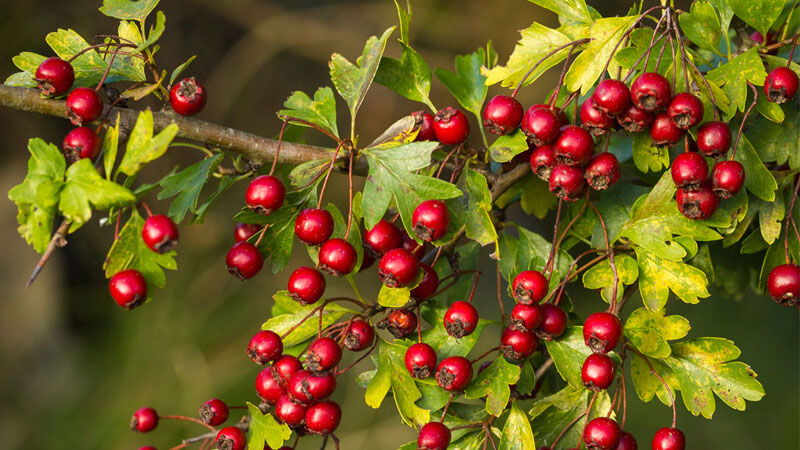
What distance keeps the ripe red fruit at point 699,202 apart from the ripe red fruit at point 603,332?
0.47ft

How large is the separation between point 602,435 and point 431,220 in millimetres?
297

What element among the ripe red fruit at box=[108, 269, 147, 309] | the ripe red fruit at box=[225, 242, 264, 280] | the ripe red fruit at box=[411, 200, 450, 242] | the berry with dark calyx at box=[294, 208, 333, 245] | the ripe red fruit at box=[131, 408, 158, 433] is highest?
the ripe red fruit at box=[411, 200, 450, 242]

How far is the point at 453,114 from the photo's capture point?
0.77 meters

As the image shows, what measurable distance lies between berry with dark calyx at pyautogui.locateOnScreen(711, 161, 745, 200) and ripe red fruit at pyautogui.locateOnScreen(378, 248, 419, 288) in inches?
13.2

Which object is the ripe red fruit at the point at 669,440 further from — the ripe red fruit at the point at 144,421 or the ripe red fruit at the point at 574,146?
the ripe red fruit at the point at 144,421

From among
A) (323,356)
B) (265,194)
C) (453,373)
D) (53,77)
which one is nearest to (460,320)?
(453,373)

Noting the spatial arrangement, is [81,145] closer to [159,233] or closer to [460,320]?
[159,233]

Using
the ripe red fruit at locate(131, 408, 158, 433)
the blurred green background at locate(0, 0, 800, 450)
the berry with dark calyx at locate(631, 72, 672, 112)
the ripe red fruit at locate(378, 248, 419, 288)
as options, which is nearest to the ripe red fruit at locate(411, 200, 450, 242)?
the ripe red fruit at locate(378, 248, 419, 288)

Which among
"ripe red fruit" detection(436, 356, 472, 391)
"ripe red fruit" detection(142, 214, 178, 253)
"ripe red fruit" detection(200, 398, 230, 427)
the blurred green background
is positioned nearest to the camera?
"ripe red fruit" detection(142, 214, 178, 253)

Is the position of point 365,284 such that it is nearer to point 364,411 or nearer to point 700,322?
point 364,411

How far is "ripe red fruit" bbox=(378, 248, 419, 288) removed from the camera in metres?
0.70

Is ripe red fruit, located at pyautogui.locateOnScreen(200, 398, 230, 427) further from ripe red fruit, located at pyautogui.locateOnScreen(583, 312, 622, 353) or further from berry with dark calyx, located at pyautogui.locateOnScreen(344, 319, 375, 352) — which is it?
ripe red fruit, located at pyautogui.locateOnScreen(583, 312, 622, 353)

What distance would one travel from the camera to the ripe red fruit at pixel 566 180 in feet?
2.38

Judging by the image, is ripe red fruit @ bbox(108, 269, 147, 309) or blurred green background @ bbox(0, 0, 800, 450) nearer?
ripe red fruit @ bbox(108, 269, 147, 309)
